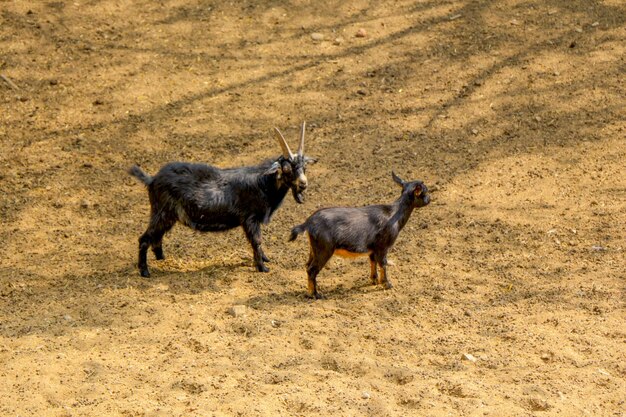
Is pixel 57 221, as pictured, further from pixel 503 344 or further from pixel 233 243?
pixel 503 344

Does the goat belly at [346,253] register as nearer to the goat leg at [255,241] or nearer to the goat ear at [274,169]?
the goat leg at [255,241]

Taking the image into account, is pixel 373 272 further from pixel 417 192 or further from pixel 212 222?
pixel 212 222

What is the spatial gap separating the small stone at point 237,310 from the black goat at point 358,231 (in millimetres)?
689

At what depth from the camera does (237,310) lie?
28.3ft

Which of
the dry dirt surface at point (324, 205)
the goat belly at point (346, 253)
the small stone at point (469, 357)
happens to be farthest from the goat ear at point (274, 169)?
A: the small stone at point (469, 357)

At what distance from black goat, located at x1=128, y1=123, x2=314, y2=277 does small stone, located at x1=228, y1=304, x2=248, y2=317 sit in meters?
1.00

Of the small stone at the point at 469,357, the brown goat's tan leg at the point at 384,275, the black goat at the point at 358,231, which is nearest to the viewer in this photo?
the small stone at the point at 469,357

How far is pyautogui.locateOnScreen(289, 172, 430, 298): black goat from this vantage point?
882 cm

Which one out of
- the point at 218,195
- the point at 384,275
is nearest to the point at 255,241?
the point at 218,195

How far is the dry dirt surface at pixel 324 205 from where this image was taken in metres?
7.53

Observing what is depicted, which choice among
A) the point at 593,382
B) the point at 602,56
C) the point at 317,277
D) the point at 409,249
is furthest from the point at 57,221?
the point at 602,56

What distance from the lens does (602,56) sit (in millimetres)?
13242

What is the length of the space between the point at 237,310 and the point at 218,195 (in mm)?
1482

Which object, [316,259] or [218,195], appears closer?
[316,259]
